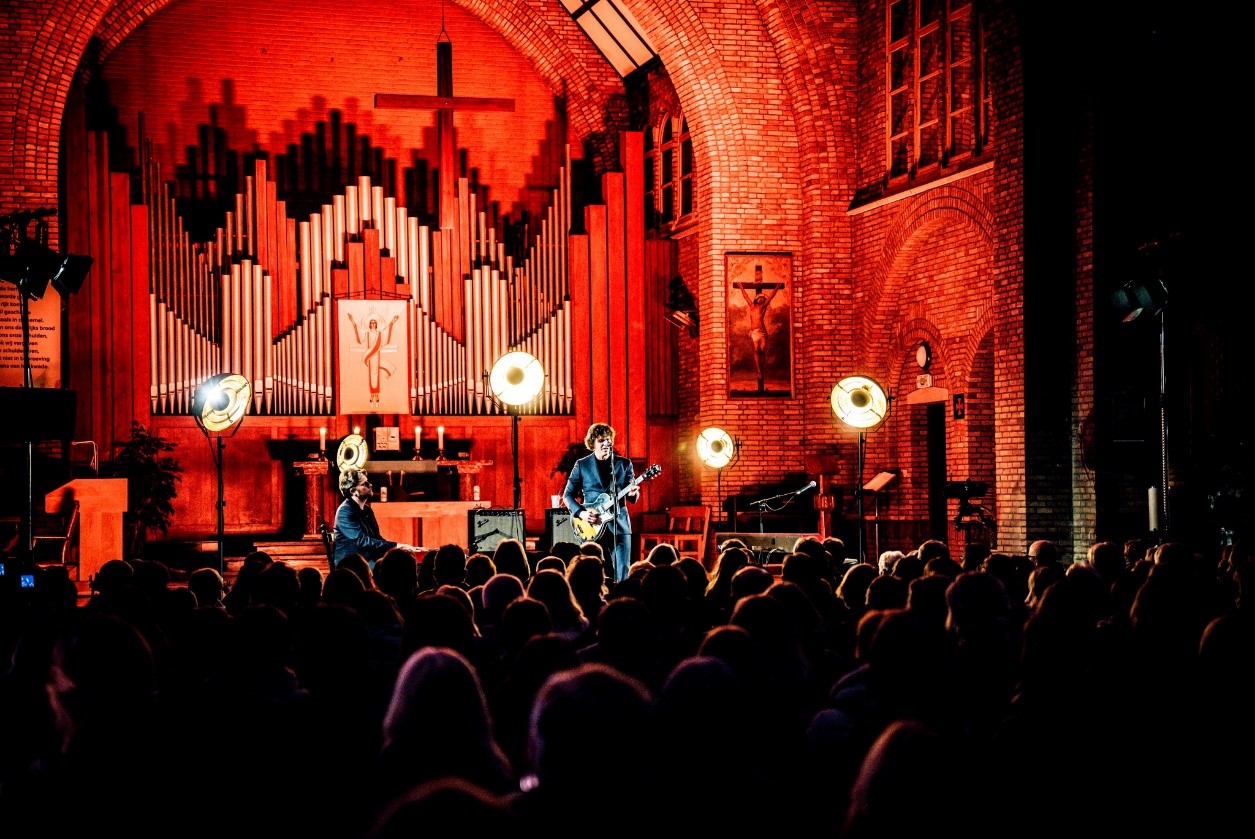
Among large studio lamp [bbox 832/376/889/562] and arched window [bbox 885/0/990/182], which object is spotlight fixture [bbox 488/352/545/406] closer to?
large studio lamp [bbox 832/376/889/562]

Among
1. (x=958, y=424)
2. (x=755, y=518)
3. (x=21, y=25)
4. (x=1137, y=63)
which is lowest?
(x=755, y=518)

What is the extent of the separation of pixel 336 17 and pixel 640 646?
62.5ft

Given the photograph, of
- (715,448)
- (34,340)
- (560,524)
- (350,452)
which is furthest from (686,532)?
(34,340)

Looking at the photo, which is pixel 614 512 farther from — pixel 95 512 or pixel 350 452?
pixel 95 512

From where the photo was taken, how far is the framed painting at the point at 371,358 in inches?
770

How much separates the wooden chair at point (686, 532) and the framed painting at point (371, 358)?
4025mm

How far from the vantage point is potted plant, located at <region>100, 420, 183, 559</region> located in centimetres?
1722

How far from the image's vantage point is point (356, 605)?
6652 millimetres

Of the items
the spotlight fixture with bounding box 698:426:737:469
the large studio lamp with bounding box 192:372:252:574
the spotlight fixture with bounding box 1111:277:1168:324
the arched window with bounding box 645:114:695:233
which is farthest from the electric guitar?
the arched window with bounding box 645:114:695:233

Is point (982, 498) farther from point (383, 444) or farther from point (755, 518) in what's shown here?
point (383, 444)

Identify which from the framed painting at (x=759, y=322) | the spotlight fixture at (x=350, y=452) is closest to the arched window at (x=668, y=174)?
the framed painting at (x=759, y=322)

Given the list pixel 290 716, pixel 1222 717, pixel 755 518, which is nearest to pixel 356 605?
pixel 290 716

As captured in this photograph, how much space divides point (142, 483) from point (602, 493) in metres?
8.02

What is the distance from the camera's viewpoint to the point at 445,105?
2073cm
